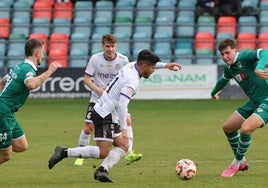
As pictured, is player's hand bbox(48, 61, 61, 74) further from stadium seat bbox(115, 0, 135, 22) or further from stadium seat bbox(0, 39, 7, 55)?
stadium seat bbox(115, 0, 135, 22)

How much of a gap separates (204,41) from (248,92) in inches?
692

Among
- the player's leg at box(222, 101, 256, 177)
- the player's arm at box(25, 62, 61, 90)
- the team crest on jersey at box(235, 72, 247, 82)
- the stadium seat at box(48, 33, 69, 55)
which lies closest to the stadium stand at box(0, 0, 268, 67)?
the stadium seat at box(48, 33, 69, 55)

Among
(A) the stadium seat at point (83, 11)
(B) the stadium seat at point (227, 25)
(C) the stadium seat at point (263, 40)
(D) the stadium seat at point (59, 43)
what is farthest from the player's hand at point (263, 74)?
(A) the stadium seat at point (83, 11)

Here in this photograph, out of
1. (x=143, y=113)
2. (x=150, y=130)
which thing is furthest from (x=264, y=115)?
(x=143, y=113)

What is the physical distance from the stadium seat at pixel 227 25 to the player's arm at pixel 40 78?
20089mm

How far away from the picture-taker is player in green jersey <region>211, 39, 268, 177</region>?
40.2ft

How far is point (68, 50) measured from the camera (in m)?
30.8

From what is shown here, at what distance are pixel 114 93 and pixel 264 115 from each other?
7.37 ft

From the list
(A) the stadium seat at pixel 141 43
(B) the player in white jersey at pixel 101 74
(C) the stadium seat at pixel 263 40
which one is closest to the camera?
(B) the player in white jersey at pixel 101 74

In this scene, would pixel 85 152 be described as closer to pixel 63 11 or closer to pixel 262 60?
pixel 262 60

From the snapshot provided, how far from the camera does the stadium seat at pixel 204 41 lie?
30141mm

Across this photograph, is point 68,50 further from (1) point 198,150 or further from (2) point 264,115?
(2) point 264,115

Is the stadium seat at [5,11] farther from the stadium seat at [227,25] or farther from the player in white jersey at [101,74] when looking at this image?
the player in white jersey at [101,74]

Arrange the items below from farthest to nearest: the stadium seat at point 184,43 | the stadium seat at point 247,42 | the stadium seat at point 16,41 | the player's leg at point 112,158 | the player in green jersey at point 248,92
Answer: the stadium seat at point 16,41
the stadium seat at point 184,43
the stadium seat at point 247,42
the player in green jersey at point 248,92
the player's leg at point 112,158
